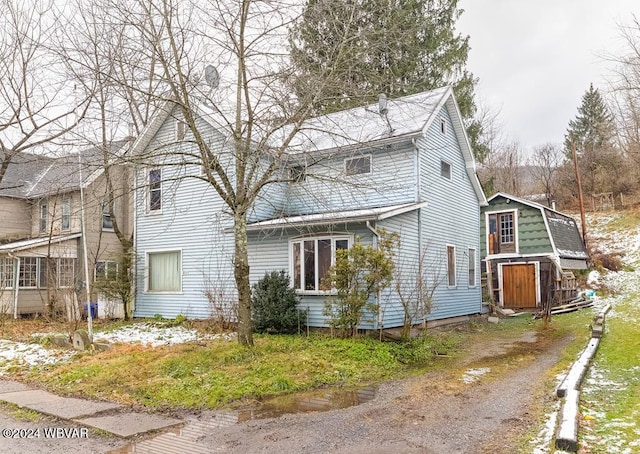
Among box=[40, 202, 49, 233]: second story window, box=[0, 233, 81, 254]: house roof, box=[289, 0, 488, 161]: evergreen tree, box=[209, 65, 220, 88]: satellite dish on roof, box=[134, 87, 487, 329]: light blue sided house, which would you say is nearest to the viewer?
box=[289, 0, 488, 161]: evergreen tree

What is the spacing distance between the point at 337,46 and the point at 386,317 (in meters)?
6.72

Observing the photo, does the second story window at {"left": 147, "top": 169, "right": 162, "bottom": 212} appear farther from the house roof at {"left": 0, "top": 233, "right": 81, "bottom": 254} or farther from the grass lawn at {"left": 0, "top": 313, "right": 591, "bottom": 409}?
the grass lawn at {"left": 0, "top": 313, "right": 591, "bottom": 409}

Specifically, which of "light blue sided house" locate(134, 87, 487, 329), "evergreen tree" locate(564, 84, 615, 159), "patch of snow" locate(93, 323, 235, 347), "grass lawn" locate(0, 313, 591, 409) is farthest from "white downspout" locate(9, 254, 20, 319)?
"evergreen tree" locate(564, 84, 615, 159)

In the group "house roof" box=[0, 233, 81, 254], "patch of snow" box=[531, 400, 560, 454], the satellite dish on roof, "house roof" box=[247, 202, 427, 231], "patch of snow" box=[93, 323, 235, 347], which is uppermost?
the satellite dish on roof

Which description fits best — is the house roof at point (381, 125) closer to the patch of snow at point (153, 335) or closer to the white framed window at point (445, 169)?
the white framed window at point (445, 169)

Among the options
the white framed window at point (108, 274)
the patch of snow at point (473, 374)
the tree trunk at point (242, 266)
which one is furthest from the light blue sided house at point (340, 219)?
the patch of snow at point (473, 374)

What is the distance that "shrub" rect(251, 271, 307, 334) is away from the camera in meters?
12.8

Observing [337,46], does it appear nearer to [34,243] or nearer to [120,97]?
[120,97]

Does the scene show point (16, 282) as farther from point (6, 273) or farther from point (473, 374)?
point (473, 374)

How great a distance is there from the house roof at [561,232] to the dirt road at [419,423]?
14301mm

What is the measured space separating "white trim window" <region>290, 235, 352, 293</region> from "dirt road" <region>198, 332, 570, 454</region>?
4657mm

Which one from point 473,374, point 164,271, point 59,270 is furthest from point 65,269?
point 473,374

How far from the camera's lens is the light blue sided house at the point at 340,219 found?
43.0 ft

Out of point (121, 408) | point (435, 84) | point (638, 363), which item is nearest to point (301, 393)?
point (121, 408)
